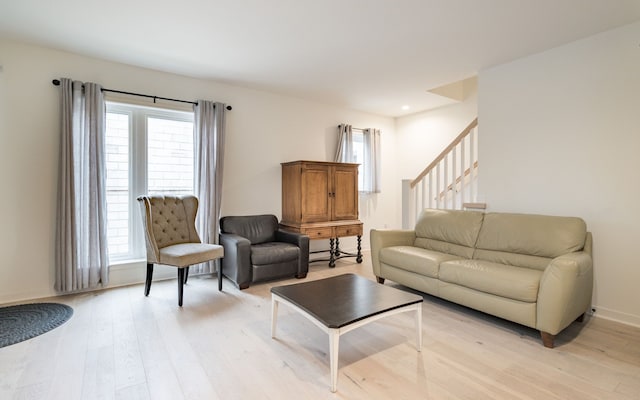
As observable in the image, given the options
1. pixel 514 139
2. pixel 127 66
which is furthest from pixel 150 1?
pixel 514 139

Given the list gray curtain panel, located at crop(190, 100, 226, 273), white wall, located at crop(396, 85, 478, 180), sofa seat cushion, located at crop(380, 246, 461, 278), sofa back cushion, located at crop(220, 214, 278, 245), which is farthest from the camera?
white wall, located at crop(396, 85, 478, 180)

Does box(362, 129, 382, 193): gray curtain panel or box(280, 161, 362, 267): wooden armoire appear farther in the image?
box(362, 129, 382, 193): gray curtain panel

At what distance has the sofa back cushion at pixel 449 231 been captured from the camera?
343cm

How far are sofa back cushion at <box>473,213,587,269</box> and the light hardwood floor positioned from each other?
0.61 m

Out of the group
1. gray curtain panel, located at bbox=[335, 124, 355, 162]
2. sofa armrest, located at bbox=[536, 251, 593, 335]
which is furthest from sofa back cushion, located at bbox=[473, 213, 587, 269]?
gray curtain panel, located at bbox=[335, 124, 355, 162]

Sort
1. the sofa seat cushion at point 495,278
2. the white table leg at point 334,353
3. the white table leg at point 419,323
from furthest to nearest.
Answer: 1. the sofa seat cushion at point 495,278
2. the white table leg at point 419,323
3. the white table leg at point 334,353

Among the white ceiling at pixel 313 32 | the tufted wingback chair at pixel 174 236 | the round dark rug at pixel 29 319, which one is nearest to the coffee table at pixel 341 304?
the tufted wingback chair at pixel 174 236

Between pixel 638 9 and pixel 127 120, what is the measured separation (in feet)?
16.0

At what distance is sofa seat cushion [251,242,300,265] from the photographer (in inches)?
147

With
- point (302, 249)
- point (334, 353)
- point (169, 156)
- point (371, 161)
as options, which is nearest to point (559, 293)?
point (334, 353)

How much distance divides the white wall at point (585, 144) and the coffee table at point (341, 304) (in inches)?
79.1

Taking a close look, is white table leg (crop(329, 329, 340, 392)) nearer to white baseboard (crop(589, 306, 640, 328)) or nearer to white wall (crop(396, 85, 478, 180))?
white baseboard (crop(589, 306, 640, 328))

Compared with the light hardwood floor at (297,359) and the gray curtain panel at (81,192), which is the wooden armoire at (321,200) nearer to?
the light hardwood floor at (297,359)

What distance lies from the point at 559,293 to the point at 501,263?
2.67 ft
